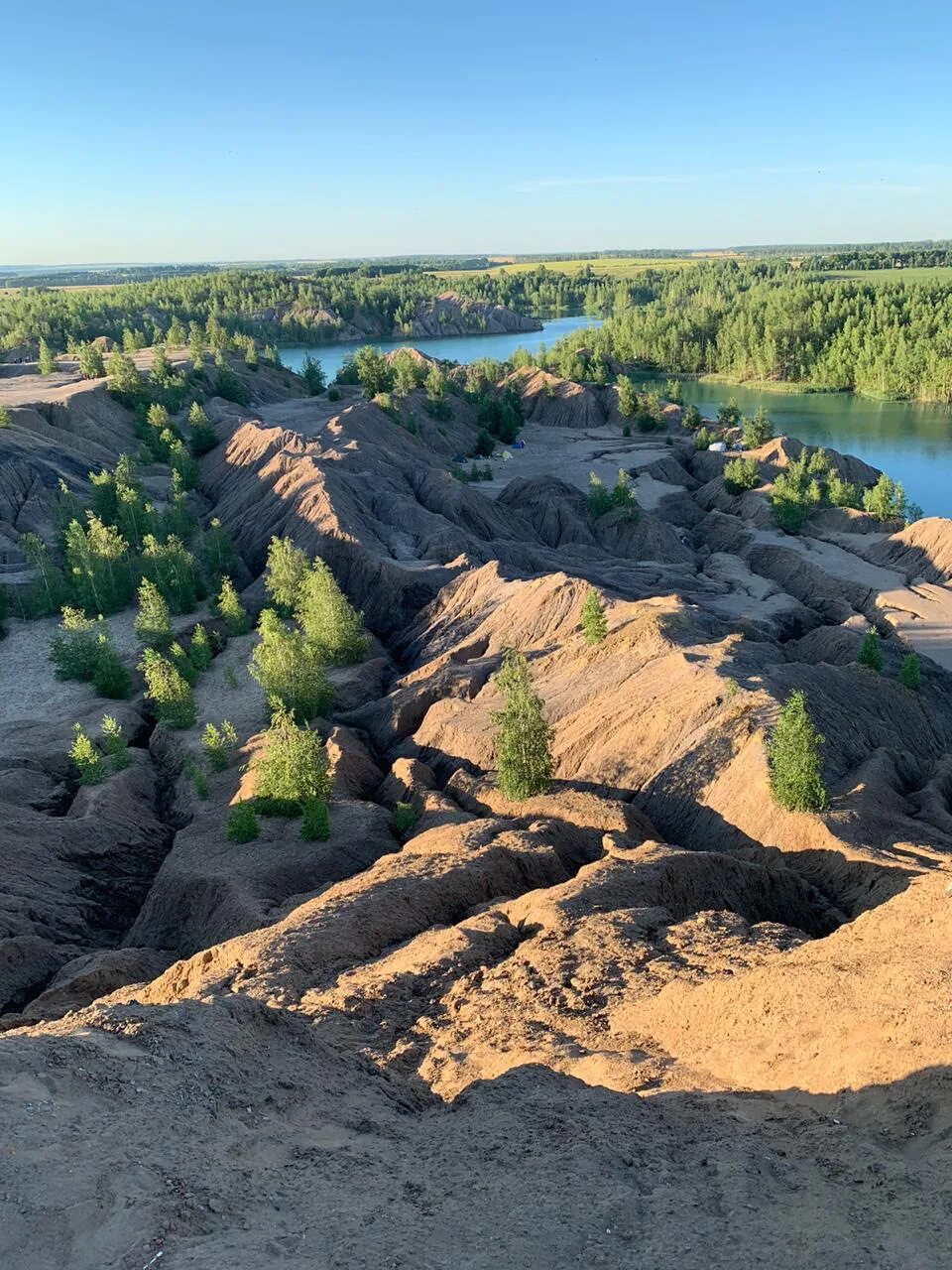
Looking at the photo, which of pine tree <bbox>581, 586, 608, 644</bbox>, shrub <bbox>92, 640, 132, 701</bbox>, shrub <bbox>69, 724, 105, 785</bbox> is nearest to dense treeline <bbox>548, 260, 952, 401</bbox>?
pine tree <bbox>581, 586, 608, 644</bbox>

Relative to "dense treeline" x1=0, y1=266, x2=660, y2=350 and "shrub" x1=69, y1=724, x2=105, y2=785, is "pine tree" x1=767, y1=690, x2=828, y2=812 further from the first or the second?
"dense treeline" x1=0, y1=266, x2=660, y2=350

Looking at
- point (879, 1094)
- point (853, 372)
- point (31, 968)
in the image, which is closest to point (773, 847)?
point (879, 1094)

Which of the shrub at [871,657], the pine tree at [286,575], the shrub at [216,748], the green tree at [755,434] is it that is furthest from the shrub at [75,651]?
the green tree at [755,434]

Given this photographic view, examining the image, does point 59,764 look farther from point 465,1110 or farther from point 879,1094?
point 879,1094

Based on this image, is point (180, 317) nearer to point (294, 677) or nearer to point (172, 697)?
point (172, 697)

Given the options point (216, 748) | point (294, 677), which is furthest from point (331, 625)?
point (216, 748)

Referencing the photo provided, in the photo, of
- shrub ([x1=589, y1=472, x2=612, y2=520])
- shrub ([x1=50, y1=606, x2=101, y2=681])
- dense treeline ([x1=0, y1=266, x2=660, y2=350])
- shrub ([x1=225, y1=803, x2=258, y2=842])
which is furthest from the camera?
dense treeline ([x1=0, y1=266, x2=660, y2=350])

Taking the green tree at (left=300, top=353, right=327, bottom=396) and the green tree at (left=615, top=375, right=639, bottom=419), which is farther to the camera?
the green tree at (left=300, top=353, right=327, bottom=396)
